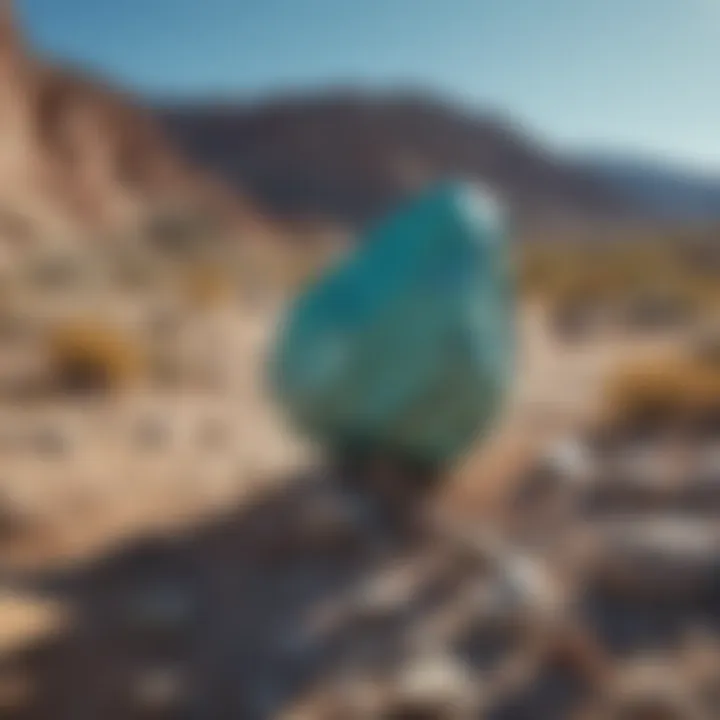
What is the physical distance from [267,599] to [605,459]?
177cm

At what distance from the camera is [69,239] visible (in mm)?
15508

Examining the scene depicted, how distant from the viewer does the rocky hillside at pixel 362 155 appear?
40.6 metres

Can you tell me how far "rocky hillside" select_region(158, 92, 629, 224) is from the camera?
133 ft

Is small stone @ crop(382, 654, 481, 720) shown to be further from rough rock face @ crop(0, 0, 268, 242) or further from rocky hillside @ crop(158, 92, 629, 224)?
rocky hillside @ crop(158, 92, 629, 224)

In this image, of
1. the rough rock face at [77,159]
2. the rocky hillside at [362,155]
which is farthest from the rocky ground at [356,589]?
the rocky hillside at [362,155]

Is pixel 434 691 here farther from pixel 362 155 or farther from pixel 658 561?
pixel 362 155

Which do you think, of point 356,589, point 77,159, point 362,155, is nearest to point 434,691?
point 356,589

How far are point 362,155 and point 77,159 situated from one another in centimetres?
2324

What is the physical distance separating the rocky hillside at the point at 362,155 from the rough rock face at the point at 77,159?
706 cm

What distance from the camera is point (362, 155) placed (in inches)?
1748

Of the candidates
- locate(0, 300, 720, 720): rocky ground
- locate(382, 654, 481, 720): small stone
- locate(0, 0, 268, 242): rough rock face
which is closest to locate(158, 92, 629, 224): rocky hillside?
locate(0, 0, 268, 242): rough rock face

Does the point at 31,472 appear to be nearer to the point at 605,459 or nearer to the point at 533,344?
the point at 605,459

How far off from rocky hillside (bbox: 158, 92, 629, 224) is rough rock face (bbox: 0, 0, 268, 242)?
7064mm

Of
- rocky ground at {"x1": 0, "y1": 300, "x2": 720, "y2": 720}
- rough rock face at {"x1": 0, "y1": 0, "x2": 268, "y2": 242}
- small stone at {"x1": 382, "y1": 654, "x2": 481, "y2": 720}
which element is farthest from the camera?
rough rock face at {"x1": 0, "y1": 0, "x2": 268, "y2": 242}
